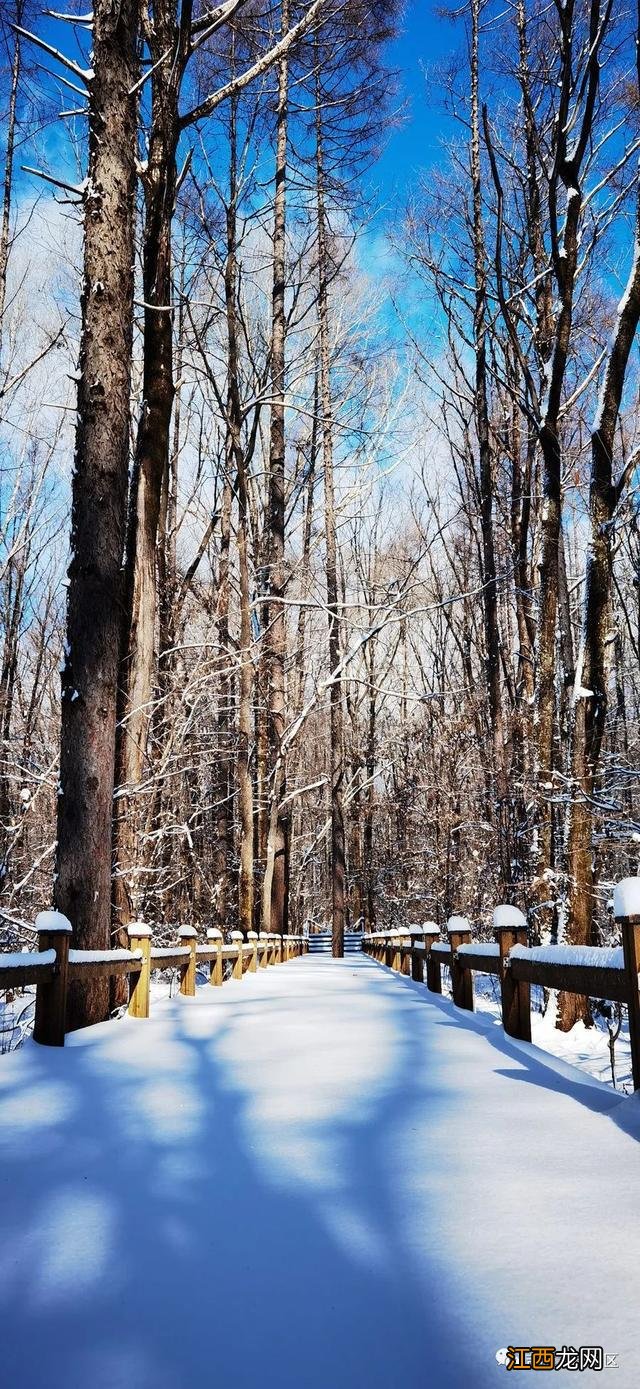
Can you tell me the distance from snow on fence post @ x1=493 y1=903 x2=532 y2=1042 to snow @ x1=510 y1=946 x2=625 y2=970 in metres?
0.29

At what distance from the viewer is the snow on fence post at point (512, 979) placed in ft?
17.0

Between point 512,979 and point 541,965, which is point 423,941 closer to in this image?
point 512,979

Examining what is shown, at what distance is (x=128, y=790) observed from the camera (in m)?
8.14

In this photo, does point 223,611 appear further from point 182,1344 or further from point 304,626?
point 182,1344

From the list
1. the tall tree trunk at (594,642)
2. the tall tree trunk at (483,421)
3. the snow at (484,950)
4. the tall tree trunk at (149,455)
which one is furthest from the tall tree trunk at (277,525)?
the snow at (484,950)

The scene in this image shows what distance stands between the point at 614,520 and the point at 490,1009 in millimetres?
7612

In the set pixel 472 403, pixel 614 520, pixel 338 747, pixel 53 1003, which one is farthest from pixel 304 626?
pixel 53 1003

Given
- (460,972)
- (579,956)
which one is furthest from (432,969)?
(579,956)

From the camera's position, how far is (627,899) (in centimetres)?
322

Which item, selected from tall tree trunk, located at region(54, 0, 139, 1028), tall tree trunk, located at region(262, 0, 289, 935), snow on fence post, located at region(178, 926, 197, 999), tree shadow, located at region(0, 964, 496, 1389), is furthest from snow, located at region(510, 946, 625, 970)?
tall tree trunk, located at region(262, 0, 289, 935)

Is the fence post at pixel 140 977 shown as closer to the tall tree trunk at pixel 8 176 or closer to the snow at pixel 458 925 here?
the snow at pixel 458 925

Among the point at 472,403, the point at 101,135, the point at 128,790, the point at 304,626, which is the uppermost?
the point at 472,403

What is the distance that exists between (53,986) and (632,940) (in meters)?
3.15

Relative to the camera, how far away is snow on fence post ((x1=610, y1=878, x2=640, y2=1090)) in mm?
3193
